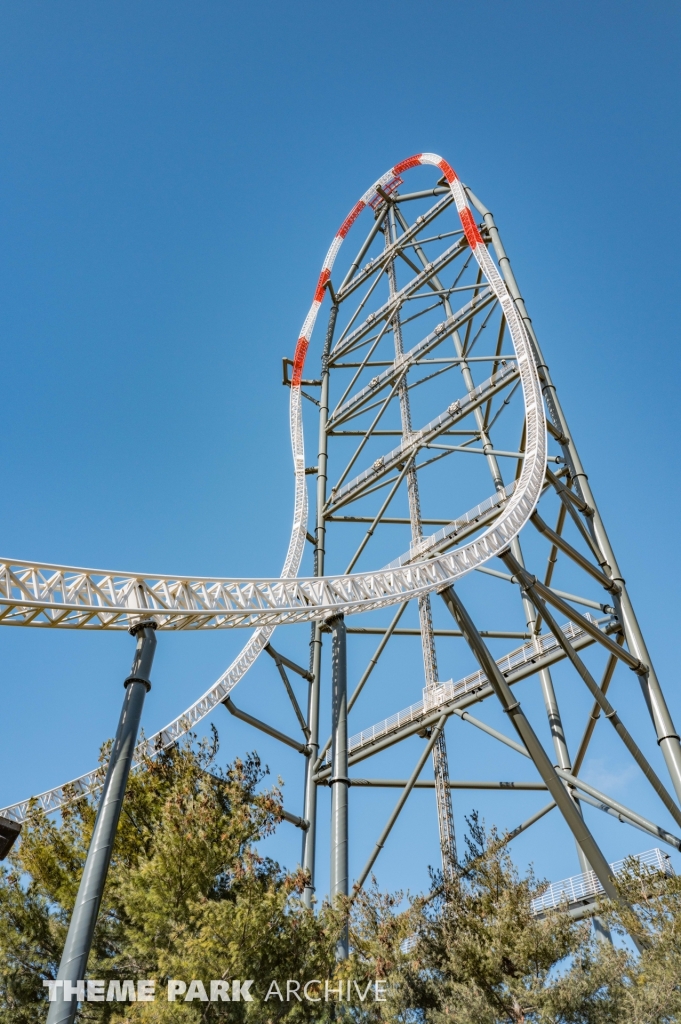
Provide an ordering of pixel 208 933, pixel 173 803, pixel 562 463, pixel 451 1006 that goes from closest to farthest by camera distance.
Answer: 1. pixel 208 933
2. pixel 451 1006
3. pixel 173 803
4. pixel 562 463

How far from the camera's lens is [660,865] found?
35.6 feet

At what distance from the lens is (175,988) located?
768cm

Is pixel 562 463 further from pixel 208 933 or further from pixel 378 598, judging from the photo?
pixel 208 933

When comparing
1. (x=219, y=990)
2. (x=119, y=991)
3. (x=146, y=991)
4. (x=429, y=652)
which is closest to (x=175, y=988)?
(x=219, y=990)

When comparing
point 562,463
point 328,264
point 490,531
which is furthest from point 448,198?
point 490,531

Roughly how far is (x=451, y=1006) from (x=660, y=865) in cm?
378

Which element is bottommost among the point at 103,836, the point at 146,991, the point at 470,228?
the point at 146,991

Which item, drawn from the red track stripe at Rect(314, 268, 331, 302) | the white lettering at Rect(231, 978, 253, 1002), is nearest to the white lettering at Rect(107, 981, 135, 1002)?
the white lettering at Rect(231, 978, 253, 1002)

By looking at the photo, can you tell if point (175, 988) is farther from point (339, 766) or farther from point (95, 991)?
point (339, 766)

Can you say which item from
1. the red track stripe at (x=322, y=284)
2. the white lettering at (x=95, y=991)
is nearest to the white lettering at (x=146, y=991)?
the white lettering at (x=95, y=991)

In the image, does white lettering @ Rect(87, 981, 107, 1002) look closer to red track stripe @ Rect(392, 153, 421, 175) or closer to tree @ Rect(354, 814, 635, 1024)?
tree @ Rect(354, 814, 635, 1024)

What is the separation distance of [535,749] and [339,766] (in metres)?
2.80

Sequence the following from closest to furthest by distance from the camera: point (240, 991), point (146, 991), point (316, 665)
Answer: point (240, 991), point (146, 991), point (316, 665)

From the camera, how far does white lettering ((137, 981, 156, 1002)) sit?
8022 millimetres
